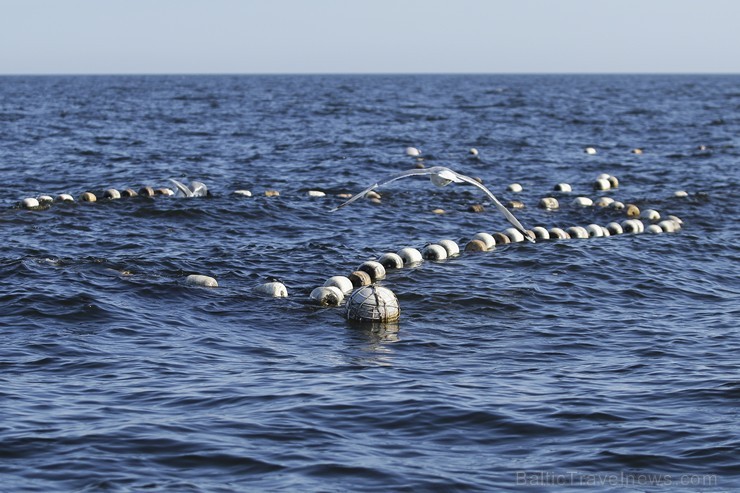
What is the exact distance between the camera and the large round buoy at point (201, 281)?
22406 mm

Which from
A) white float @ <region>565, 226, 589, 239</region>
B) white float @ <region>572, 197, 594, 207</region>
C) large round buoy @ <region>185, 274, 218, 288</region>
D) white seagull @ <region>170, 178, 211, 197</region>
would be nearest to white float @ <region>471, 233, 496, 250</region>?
white float @ <region>565, 226, 589, 239</region>

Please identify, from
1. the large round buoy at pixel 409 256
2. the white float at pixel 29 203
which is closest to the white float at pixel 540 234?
the large round buoy at pixel 409 256

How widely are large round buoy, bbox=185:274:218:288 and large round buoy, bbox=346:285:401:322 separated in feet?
13.0

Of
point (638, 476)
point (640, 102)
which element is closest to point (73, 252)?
point (638, 476)

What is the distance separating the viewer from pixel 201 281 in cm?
2241

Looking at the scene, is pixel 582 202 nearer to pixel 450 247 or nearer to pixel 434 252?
pixel 450 247

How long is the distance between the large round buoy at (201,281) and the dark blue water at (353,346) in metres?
0.46

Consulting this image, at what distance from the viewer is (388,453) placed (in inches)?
520

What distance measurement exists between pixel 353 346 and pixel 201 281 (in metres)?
5.39

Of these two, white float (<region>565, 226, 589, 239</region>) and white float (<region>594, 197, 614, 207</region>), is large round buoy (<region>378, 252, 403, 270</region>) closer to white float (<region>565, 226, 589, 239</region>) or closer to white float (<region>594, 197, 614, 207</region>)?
white float (<region>565, 226, 589, 239</region>)

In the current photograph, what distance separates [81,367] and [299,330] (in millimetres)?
4290

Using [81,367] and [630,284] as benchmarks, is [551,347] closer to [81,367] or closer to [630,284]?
[630,284]

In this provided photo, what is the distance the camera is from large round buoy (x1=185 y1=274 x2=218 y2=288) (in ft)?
73.5

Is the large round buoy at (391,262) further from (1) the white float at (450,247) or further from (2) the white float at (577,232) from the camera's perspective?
(2) the white float at (577,232)
